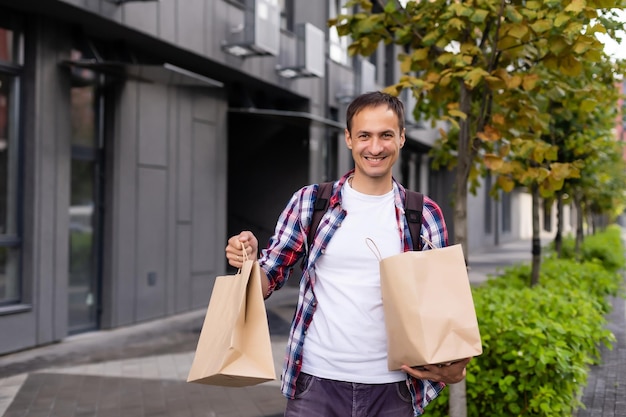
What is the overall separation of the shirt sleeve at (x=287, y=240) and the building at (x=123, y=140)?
20.3ft

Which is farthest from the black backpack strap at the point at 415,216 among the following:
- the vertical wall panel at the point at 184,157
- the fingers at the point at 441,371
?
the vertical wall panel at the point at 184,157

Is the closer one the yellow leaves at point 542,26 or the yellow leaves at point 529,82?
the yellow leaves at point 542,26

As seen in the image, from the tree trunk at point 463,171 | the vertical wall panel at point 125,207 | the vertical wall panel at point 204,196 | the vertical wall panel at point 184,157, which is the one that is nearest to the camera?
the tree trunk at point 463,171

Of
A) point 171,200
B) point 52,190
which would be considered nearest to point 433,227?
point 52,190

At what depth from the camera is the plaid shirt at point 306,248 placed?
245 centimetres

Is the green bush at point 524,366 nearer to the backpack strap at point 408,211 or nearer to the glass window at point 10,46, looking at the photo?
the backpack strap at point 408,211

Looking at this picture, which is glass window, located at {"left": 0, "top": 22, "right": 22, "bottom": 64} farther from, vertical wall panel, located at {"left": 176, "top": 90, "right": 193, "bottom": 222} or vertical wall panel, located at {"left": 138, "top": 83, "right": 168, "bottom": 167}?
vertical wall panel, located at {"left": 176, "top": 90, "right": 193, "bottom": 222}

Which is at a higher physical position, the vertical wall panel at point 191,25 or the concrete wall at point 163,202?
Result: the vertical wall panel at point 191,25

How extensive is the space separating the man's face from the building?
6.46 m

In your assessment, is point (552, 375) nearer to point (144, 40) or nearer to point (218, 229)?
point (144, 40)

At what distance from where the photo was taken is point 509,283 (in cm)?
915

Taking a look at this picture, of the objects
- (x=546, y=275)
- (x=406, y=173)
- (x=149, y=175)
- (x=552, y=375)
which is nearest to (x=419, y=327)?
(x=552, y=375)

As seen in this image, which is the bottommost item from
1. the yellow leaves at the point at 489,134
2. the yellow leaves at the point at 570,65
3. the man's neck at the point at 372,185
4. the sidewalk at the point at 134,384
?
the sidewalk at the point at 134,384

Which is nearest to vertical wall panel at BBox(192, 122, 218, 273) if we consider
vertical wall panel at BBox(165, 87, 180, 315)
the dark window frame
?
vertical wall panel at BBox(165, 87, 180, 315)
